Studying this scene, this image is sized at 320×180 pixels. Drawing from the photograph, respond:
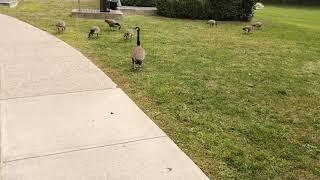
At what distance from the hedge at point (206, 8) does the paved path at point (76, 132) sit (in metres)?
9.05

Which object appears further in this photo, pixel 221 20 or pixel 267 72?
pixel 221 20

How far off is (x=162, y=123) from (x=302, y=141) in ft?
5.89

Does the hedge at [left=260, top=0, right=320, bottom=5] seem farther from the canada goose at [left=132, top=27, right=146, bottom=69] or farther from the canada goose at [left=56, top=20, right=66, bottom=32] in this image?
the canada goose at [left=132, top=27, right=146, bottom=69]

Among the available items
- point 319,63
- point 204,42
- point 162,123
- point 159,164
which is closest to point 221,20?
point 204,42

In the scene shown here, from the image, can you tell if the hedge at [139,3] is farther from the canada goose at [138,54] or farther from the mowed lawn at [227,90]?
the canada goose at [138,54]

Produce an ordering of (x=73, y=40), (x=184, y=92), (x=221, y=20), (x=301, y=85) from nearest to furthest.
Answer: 1. (x=184, y=92)
2. (x=301, y=85)
3. (x=73, y=40)
4. (x=221, y=20)

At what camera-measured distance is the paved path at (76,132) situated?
14.3 feet

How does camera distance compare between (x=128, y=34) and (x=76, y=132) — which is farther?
(x=128, y=34)

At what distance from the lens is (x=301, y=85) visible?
26.5 feet

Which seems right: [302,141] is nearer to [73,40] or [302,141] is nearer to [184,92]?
[184,92]

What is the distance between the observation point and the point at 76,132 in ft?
Answer: 17.1

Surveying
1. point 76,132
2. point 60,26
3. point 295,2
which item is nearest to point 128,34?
point 60,26

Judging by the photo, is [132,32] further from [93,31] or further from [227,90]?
[227,90]

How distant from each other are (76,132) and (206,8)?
12.3m
